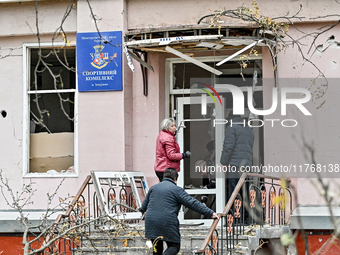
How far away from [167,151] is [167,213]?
2.01m

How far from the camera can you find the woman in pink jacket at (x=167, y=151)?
25.8ft

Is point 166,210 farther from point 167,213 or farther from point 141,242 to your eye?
point 141,242

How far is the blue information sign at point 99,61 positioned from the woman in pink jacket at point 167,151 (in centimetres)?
130

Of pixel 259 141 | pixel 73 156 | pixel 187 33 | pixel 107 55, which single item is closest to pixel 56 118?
pixel 73 156

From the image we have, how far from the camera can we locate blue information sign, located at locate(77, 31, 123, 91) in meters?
8.80

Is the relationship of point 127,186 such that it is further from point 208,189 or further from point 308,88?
point 308,88

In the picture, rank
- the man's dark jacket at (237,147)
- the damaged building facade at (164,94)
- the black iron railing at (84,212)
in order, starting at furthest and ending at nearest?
the damaged building facade at (164,94)
the man's dark jacket at (237,147)
the black iron railing at (84,212)

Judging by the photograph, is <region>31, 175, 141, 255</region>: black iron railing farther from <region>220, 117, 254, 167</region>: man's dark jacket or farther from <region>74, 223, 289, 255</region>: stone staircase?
<region>220, 117, 254, 167</region>: man's dark jacket

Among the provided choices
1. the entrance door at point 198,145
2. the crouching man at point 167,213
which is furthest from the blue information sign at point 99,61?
the crouching man at point 167,213

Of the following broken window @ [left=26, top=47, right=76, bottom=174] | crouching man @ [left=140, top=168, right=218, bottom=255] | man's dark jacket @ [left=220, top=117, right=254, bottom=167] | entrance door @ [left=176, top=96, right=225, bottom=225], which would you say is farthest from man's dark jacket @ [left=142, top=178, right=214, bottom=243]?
broken window @ [left=26, top=47, right=76, bottom=174]

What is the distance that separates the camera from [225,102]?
929 cm

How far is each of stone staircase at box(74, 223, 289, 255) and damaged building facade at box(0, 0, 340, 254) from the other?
1.30 meters

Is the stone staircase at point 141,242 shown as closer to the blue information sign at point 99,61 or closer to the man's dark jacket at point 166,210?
the man's dark jacket at point 166,210

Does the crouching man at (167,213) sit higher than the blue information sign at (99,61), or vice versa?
the blue information sign at (99,61)
